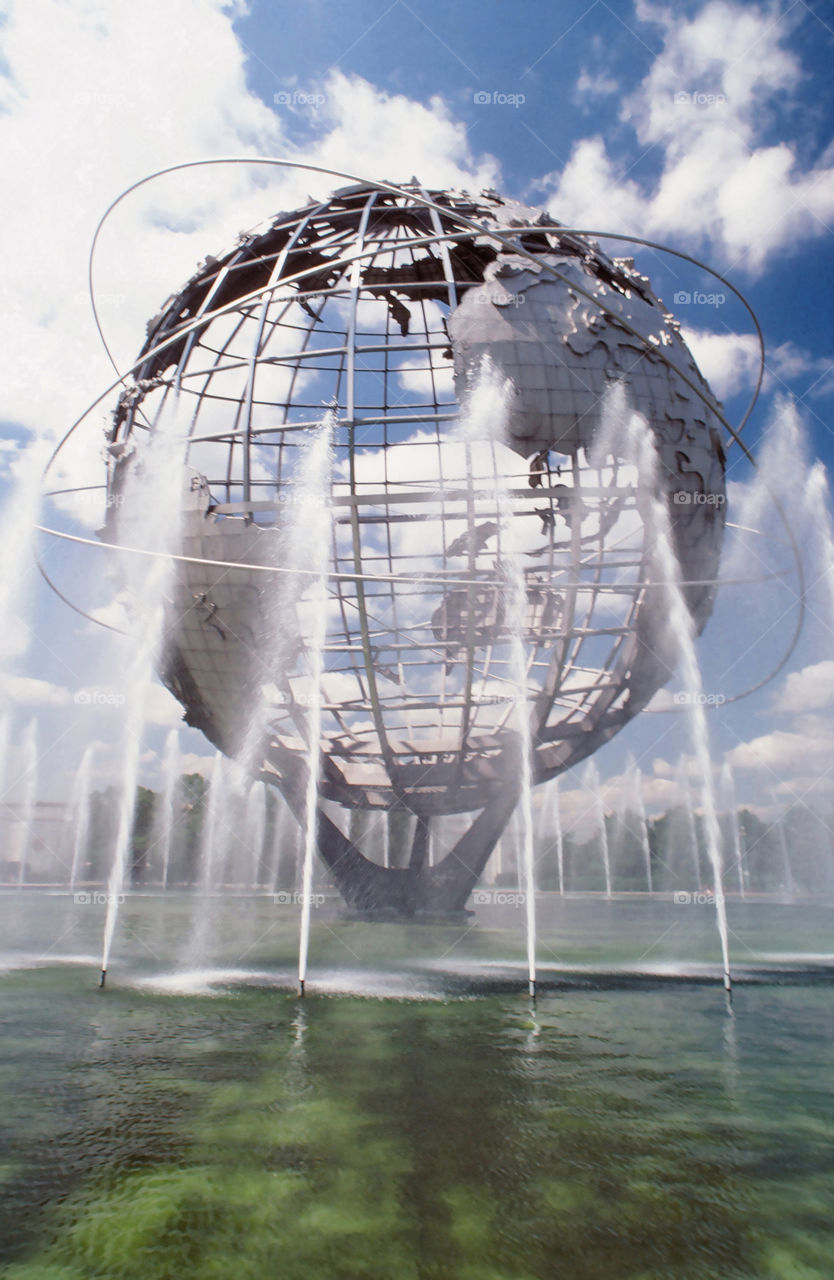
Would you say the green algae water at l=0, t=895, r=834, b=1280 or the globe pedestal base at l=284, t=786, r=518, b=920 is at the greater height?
the globe pedestal base at l=284, t=786, r=518, b=920

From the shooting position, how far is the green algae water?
2.51 m

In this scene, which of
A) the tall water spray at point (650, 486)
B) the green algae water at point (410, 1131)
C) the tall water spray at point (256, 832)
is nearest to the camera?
the green algae water at point (410, 1131)

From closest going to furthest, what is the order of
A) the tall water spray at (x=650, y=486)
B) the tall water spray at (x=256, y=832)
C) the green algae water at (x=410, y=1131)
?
the green algae water at (x=410, y=1131) → the tall water spray at (x=650, y=486) → the tall water spray at (x=256, y=832)

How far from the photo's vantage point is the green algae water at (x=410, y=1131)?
8.25 ft

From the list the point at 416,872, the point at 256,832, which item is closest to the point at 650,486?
the point at 416,872

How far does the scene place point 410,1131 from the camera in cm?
348

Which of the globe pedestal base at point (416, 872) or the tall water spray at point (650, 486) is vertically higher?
the tall water spray at point (650, 486)

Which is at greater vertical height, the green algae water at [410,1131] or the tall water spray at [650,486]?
the tall water spray at [650,486]

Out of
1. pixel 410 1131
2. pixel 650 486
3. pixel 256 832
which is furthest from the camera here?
pixel 256 832

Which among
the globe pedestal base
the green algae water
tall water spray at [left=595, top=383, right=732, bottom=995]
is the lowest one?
the green algae water

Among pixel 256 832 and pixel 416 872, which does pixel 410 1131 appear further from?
pixel 256 832

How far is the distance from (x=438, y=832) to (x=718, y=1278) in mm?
10806

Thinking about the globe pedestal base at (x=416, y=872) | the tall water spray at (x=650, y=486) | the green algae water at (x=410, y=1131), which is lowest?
the green algae water at (x=410, y=1131)

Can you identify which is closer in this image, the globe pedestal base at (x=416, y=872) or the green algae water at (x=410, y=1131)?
the green algae water at (x=410, y=1131)
